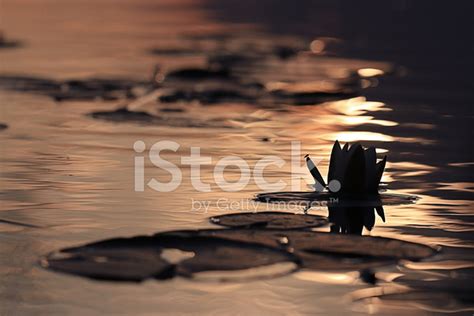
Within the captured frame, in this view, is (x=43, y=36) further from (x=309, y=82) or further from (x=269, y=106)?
(x=269, y=106)

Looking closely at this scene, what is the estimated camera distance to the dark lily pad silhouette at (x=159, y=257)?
4.11 metres

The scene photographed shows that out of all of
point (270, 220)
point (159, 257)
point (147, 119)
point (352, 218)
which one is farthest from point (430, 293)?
point (147, 119)

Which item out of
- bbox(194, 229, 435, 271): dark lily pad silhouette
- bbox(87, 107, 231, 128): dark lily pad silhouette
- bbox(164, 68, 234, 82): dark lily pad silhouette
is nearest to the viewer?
bbox(194, 229, 435, 271): dark lily pad silhouette

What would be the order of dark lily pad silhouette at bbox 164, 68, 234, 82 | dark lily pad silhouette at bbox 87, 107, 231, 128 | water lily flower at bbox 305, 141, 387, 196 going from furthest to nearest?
1. dark lily pad silhouette at bbox 164, 68, 234, 82
2. dark lily pad silhouette at bbox 87, 107, 231, 128
3. water lily flower at bbox 305, 141, 387, 196

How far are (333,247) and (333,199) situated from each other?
1.13 metres

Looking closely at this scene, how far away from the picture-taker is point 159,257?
4285mm

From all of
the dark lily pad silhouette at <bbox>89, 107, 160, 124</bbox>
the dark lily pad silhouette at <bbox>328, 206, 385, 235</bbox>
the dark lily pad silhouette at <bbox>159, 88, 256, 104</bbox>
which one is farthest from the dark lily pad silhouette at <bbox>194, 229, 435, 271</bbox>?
the dark lily pad silhouette at <bbox>159, 88, 256, 104</bbox>

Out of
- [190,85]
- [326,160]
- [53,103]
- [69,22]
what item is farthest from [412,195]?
[69,22]

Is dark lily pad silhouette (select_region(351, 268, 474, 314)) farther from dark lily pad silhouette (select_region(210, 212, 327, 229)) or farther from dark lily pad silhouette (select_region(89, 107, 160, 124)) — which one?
dark lily pad silhouette (select_region(89, 107, 160, 124))

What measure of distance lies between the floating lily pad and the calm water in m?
0.10

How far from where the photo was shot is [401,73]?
508 inches

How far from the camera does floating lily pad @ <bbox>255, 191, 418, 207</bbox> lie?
5.56 meters

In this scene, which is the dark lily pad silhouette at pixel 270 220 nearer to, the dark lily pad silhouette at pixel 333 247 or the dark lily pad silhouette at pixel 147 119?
the dark lily pad silhouette at pixel 333 247

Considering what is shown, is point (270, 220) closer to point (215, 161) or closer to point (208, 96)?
point (215, 161)
